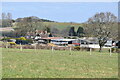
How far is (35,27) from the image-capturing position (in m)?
93.6

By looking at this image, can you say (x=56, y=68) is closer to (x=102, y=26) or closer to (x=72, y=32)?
(x=102, y=26)

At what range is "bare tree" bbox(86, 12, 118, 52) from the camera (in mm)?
58938

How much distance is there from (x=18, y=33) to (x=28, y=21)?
19.0ft

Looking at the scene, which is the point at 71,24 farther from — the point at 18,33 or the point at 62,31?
the point at 18,33

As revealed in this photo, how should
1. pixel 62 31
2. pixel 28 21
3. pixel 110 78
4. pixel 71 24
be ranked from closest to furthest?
pixel 110 78 < pixel 28 21 < pixel 62 31 < pixel 71 24

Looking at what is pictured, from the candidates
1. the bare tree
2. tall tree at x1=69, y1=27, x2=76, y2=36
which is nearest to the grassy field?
the bare tree

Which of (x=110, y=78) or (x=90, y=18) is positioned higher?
(x=90, y=18)

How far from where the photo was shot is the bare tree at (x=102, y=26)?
58938mm

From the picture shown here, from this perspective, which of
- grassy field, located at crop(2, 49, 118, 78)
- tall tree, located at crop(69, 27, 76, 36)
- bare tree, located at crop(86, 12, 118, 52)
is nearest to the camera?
grassy field, located at crop(2, 49, 118, 78)

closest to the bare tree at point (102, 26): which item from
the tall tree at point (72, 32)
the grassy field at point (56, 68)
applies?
the grassy field at point (56, 68)

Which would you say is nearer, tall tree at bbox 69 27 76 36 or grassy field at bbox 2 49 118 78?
grassy field at bbox 2 49 118 78

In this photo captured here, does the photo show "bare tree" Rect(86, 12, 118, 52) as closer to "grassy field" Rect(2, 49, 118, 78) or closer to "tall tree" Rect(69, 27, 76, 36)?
"grassy field" Rect(2, 49, 118, 78)

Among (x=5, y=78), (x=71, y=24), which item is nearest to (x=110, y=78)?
(x=5, y=78)

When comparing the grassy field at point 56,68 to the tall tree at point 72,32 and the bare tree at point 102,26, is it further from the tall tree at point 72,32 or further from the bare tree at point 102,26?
the tall tree at point 72,32
